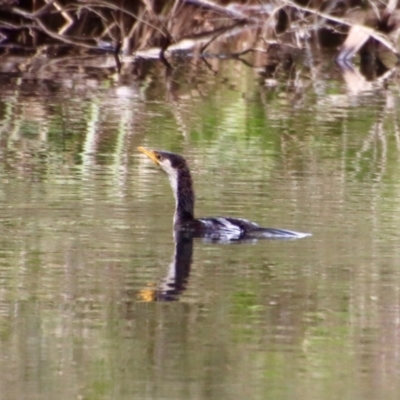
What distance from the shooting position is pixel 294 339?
6512 millimetres

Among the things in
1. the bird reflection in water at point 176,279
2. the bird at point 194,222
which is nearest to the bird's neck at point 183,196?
the bird at point 194,222

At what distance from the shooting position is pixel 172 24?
2327 cm

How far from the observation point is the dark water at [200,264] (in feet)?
19.7

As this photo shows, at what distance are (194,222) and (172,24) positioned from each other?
47.4ft

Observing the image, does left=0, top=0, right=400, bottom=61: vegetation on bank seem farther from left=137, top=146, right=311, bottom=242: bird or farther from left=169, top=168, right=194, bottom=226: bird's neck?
left=169, top=168, right=194, bottom=226: bird's neck

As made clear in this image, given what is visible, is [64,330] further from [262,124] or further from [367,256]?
[262,124]

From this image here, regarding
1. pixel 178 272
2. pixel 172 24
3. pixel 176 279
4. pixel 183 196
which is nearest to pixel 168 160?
pixel 183 196

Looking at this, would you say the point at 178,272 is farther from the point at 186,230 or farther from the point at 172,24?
the point at 172,24

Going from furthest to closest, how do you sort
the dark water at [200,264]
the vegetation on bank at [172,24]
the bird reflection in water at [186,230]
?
the vegetation on bank at [172,24], the bird reflection in water at [186,230], the dark water at [200,264]

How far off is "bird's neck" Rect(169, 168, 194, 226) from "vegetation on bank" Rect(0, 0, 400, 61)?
39.6 feet

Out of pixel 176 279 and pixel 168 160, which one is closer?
pixel 176 279

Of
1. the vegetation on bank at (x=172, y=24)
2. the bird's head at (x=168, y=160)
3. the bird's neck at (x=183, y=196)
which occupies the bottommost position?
the vegetation on bank at (x=172, y=24)

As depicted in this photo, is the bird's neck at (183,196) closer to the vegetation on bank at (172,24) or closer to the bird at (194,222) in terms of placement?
the bird at (194,222)

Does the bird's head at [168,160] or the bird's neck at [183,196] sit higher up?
the bird's head at [168,160]
